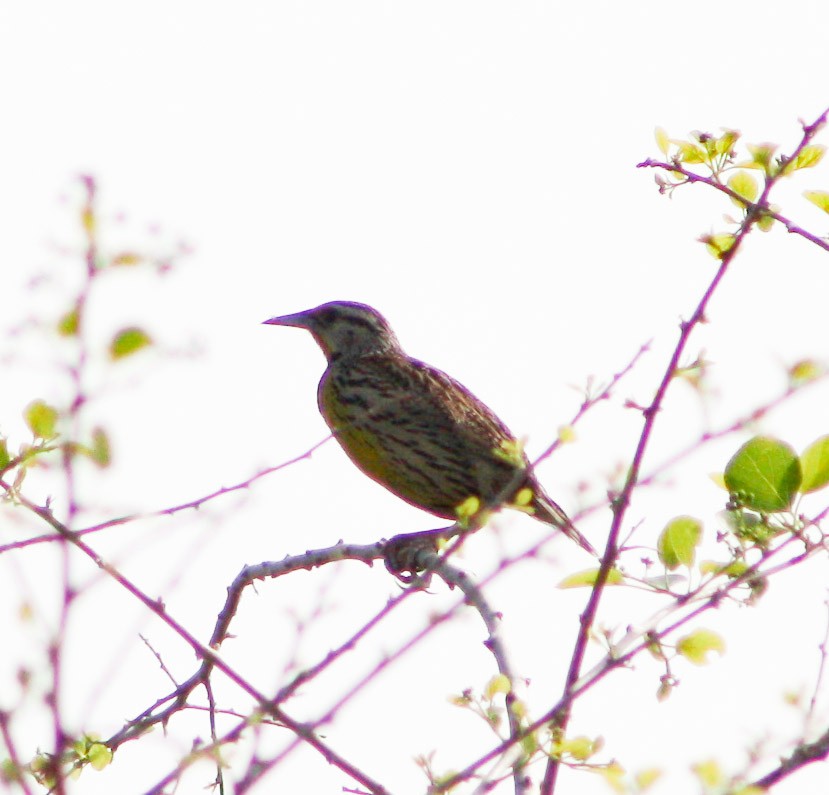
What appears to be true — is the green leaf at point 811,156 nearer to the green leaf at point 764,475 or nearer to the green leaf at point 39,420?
the green leaf at point 764,475

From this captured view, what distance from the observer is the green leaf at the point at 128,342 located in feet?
8.12

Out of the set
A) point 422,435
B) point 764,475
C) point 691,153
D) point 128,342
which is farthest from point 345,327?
point 128,342

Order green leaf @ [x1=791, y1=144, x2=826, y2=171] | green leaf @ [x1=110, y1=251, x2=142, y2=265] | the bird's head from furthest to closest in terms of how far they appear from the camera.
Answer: the bird's head → green leaf @ [x1=791, y1=144, x2=826, y2=171] → green leaf @ [x1=110, y1=251, x2=142, y2=265]

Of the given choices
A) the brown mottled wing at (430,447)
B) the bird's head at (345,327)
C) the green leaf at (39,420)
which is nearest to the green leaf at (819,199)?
the green leaf at (39,420)

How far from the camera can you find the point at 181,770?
7.41ft

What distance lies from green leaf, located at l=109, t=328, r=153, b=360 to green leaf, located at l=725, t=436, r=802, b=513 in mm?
1543

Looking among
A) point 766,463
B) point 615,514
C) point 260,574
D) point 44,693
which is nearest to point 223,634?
point 260,574

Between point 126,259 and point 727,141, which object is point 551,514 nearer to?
point 727,141

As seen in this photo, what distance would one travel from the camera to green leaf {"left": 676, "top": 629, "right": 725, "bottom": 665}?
318 cm

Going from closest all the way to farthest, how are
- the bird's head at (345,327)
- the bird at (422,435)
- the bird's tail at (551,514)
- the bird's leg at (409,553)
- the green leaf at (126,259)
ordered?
1. the green leaf at (126,259)
2. the bird's leg at (409,553)
3. the bird's tail at (551,514)
4. the bird at (422,435)
5. the bird's head at (345,327)

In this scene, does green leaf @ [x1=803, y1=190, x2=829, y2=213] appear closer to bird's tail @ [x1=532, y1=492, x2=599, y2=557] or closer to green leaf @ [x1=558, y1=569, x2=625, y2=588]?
green leaf @ [x1=558, y1=569, x2=625, y2=588]

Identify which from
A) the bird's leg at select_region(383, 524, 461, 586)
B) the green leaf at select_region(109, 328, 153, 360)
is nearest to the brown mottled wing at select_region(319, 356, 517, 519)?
the bird's leg at select_region(383, 524, 461, 586)

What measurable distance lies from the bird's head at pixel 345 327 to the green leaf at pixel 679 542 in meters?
6.67

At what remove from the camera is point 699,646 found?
10.5 feet
